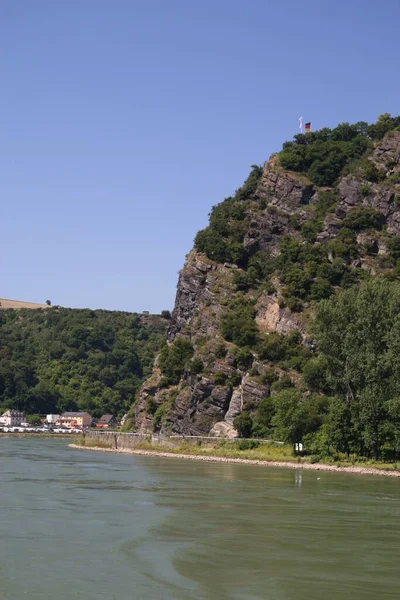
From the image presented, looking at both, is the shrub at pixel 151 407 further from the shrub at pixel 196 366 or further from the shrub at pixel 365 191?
the shrub at pixel 365 191

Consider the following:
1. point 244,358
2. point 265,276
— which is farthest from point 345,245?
point 244,358

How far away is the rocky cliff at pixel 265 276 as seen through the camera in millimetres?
105062

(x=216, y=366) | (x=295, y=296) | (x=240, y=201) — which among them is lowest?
(x=216, y=366)

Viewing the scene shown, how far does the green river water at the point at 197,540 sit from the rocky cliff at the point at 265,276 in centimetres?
4579

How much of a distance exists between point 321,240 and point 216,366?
84.4 ft

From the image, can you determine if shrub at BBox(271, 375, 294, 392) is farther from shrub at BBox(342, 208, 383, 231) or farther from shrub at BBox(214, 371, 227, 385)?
shrub at BBox(342, 208, 383, 231)

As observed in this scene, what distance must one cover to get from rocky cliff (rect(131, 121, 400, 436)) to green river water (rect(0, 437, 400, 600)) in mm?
45791

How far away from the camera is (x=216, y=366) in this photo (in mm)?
106938

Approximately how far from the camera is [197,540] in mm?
33594

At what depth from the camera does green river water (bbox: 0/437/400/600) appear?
25406mm

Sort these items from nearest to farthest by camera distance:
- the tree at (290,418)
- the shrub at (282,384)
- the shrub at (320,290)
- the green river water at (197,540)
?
the green river water at (197,540) < the tree at (290,418) < the shrub at (282,384) < the shrub at (320,290)

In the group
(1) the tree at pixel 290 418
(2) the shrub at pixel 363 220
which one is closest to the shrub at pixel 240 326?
(2) the shrub at pixel 363 220

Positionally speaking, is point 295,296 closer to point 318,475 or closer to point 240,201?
point 240,201

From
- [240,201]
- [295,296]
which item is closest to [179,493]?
[295,296]
